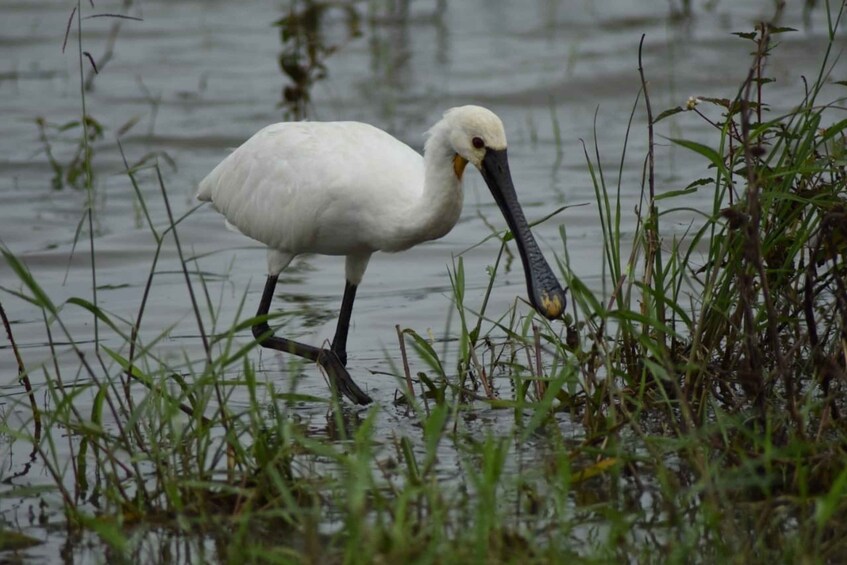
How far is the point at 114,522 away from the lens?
4195mm

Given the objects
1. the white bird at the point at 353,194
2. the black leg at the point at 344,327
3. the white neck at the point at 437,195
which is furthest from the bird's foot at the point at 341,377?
the white neck at the point at 437,195

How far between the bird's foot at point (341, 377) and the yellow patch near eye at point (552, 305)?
0.95 metres

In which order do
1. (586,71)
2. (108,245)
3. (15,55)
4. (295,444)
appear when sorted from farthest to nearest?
(15,55), (586,71), (108,245), (295,444)

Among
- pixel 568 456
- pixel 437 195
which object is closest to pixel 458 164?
pixel 437 195

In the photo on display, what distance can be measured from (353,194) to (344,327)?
3.00 ft

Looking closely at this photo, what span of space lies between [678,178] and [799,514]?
6429 mm

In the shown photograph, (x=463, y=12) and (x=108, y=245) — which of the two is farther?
(x=463, y=12)

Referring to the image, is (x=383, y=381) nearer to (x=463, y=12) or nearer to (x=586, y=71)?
(x=586, y=71)

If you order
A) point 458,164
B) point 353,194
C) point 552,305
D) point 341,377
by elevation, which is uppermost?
point 458,164

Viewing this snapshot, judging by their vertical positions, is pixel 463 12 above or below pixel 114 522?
above

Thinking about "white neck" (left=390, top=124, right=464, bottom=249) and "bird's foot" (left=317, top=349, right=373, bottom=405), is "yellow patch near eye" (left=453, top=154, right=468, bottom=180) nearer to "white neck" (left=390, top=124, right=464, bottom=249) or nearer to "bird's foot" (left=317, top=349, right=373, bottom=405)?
"white neck" (left=390, top=124, right=464, bottom=249)

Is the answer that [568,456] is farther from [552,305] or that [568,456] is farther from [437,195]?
[437,195]

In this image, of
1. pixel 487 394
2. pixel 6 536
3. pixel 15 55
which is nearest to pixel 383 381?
pixel 487 394

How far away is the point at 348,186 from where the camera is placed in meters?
6.34
